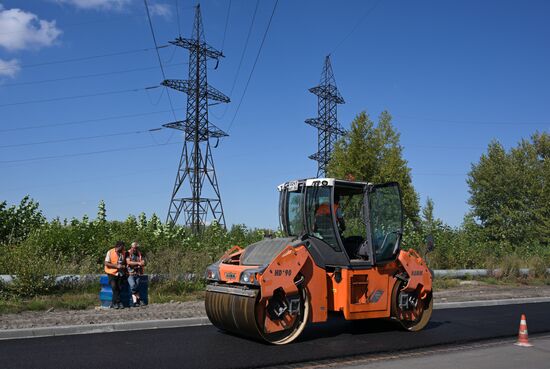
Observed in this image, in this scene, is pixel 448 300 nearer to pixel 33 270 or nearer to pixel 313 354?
pixel 313 354

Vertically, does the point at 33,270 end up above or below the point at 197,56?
below

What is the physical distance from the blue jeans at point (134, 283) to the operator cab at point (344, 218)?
472cm

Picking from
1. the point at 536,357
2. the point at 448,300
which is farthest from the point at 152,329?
the point at 448,300

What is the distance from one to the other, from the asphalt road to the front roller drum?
0.19 m

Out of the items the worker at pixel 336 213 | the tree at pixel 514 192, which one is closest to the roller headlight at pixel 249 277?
the worker at pixel 336 213

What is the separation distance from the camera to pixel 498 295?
16922 millimetres

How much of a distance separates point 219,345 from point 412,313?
3.57m

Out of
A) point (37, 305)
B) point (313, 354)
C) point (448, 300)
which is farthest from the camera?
point (448, 300)

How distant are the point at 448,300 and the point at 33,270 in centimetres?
1067

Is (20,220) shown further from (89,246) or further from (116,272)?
(116,272)

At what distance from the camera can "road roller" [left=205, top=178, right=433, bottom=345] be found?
820 cm

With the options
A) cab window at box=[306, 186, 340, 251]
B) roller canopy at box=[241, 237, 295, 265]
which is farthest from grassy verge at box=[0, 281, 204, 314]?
cab window at box=[306, 186, 340, 251]

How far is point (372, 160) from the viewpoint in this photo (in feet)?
82.5

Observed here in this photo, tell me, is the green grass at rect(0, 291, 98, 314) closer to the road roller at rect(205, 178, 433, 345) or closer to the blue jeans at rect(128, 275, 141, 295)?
the blue jeans at rect(128, 275, 141, 295)
